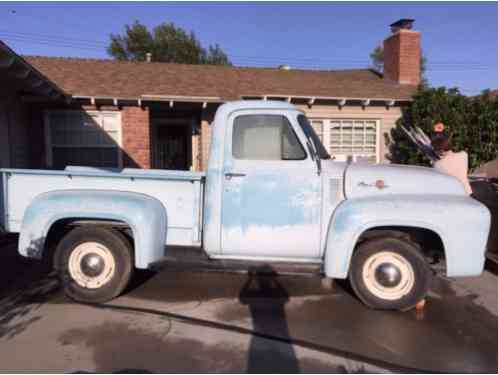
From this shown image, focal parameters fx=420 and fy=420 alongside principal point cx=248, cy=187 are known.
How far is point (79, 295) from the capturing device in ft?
16.0

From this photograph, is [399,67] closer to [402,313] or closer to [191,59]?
[402,313]

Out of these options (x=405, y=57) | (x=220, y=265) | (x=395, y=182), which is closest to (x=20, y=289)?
(x=220, y=265)

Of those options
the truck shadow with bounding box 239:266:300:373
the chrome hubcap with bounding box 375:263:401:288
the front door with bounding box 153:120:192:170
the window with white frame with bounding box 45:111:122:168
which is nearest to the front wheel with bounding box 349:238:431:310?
the chrome hubcap with bounding box 375:263:401:288

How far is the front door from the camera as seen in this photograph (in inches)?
522

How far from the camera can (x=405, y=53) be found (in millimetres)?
15055

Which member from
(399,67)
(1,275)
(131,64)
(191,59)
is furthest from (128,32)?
(1,275)

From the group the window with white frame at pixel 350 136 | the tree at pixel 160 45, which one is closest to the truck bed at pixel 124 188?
the window with white frame at pixel 350 136

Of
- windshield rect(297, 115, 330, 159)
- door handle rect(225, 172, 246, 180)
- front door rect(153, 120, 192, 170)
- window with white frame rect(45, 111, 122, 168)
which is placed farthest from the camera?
front door rect(153, 120, 192, 170)

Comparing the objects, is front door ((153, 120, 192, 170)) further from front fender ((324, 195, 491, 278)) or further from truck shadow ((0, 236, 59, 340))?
front fender ((324, 195, 491, 278))

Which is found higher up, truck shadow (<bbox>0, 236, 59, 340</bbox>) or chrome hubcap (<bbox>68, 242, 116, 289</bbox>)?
chrome hubcap (<bbox>68, 242, 116, 289</bbox>)

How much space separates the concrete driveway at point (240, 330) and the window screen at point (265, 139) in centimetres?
175

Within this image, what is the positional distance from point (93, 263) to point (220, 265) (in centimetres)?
147

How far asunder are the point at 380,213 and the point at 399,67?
12161mm

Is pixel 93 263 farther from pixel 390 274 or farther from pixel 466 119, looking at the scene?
pixel 466 119
